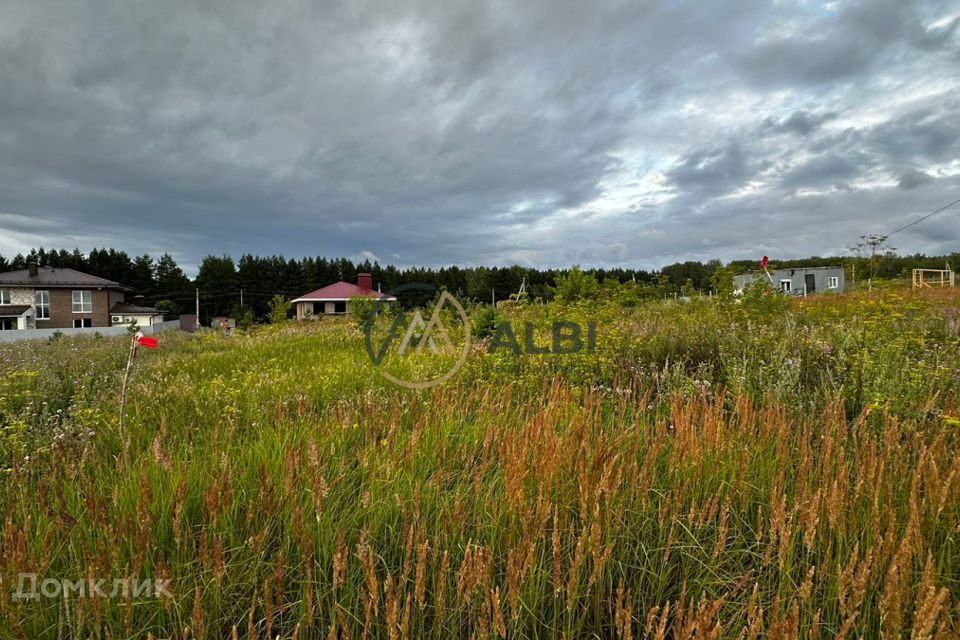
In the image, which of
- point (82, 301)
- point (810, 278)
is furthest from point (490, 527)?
point (82, 301)

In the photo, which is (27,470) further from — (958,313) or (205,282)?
(205,282)

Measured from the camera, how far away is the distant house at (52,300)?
117 feet

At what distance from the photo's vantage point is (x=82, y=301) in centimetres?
3862

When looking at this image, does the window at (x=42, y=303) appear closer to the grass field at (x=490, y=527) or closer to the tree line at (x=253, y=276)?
the tree line at (x=253, y=276)

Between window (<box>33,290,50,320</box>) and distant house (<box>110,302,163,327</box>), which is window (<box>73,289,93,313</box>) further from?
distant house (<box>110,302,163,327</box>)

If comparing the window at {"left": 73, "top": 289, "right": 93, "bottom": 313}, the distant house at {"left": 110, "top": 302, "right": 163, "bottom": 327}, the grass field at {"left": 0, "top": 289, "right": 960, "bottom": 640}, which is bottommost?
the grass field at {"left": 0, "top": 289, "right": 960, "bottom": 640}

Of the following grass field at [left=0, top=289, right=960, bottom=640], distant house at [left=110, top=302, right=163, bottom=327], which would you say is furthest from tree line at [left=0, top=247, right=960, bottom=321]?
grass field at [left=0, top=289, right=960, bottom=640]

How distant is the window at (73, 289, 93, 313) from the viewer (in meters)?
38.3

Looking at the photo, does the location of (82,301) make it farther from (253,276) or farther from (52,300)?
(253,276)

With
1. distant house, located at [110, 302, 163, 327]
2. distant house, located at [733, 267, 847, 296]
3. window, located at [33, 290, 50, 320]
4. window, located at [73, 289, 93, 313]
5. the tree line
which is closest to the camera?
window, located at [33, 290, 50, 320]

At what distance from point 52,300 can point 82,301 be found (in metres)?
1.92

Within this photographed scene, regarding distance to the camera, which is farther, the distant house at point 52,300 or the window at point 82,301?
the window at point 82,301

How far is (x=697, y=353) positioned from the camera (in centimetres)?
539

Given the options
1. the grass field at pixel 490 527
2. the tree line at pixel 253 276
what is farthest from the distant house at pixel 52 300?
the grass field at pixel 490 527
